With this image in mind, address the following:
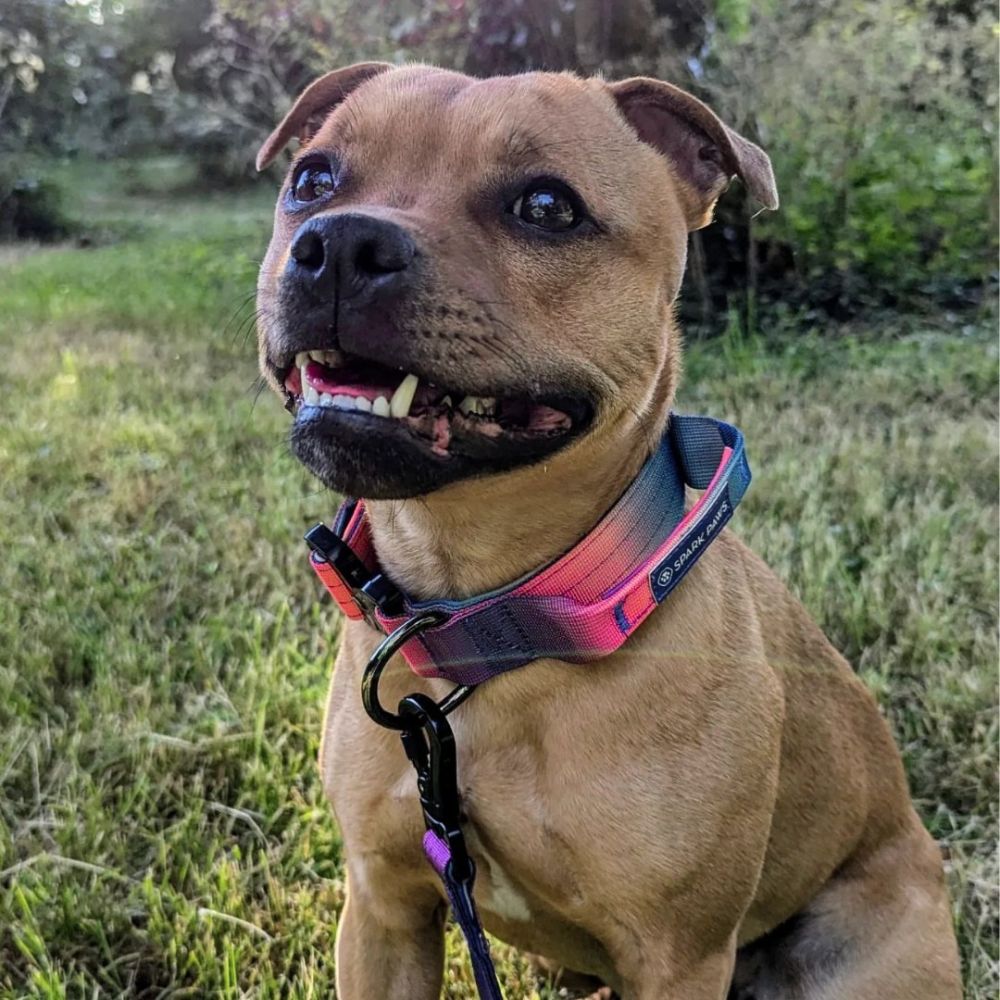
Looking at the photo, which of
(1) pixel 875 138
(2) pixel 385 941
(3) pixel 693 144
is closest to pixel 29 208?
(1) pixel 875 138

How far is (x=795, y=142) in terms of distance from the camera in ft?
25.4

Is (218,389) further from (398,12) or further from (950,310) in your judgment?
(950,310)

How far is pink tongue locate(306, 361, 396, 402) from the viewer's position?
170 centimetres

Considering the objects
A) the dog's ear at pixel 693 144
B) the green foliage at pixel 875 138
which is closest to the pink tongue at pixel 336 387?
the dog's ear at pixel 693 144

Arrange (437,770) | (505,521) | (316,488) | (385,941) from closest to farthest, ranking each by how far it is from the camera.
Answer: (437,770), (505,521), (385,941), (316,488)

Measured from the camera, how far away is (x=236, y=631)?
3.62 m

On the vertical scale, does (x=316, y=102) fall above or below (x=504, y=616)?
above

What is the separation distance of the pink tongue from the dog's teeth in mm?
20

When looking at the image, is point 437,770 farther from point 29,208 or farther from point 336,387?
point 29,208

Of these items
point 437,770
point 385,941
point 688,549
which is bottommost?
point 385,941

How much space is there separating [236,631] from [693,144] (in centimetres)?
230

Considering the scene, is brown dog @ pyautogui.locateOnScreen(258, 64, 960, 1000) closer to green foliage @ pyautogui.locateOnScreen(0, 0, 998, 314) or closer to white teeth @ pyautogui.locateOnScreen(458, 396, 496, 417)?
white teeth @ pyautogui.locateOnScreen(458, 396, 496, 417)

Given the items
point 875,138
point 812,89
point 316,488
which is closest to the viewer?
point 316,488

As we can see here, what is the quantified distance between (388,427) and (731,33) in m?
7.06
